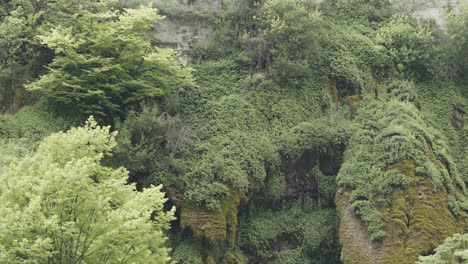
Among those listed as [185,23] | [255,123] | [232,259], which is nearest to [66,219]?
[232,259]

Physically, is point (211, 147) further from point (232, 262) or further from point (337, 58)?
point (337, 58)

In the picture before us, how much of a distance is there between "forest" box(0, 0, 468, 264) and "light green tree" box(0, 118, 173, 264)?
0.14m

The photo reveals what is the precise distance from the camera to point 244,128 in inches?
762

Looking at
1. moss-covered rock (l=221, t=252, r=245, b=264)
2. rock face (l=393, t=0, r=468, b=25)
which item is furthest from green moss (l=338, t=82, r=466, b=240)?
rock face (l=393, t=0, r=468, b=25)

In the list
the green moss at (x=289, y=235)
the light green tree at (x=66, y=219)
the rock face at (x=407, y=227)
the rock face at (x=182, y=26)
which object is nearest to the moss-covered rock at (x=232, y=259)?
the green moss at (x=289, y=235)

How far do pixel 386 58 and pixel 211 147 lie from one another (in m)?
10.4

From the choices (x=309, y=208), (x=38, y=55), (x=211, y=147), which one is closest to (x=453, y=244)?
(x=309, y=208)

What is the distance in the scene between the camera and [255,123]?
1980cm

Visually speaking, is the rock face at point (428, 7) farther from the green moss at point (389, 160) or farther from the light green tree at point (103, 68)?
the light green tree at point (103, 68)

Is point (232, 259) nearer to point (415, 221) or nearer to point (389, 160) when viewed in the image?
point (415, 221)

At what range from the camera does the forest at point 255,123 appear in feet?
51.8

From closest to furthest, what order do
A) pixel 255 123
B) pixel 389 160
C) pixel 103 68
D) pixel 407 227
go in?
pixel 407 227
pixel 103 68
pixel 389 160
pixel 255 123

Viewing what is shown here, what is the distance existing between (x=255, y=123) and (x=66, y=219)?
35.2 ft

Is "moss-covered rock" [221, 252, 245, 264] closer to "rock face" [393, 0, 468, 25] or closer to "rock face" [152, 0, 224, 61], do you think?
"rock face" [152, 0, 224, 61]
